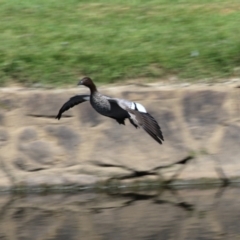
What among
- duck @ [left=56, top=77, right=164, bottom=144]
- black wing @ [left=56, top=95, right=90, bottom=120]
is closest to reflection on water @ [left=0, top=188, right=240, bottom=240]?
duck @ [left=56, top=77, right=164, bottom=144]

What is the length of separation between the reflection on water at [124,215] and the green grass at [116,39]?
1140 millimetres

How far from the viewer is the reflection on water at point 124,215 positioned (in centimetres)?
597

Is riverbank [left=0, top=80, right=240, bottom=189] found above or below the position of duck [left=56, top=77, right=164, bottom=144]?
below

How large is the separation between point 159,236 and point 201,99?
5.87 ft

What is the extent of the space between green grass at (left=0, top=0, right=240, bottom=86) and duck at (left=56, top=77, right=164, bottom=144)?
0.85 metres

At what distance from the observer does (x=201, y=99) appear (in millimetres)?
7273

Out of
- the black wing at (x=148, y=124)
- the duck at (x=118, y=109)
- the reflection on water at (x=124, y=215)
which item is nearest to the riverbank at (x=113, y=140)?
the reflection on water at (x=124, y=215)

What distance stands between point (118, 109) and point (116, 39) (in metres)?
1.85

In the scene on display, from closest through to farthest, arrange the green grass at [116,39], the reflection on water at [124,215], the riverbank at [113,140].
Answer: the reflection on water at [124,215] → the riverbank at [113,140] → the green grass at [116,39]

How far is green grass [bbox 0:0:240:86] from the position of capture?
24.7 feet

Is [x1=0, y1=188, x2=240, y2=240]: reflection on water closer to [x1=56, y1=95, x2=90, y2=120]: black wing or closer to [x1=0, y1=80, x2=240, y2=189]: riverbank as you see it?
[x1=0, y1=80, x2=240, y2=189]: riverbank

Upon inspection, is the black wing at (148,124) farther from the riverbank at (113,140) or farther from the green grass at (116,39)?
the green grass at (116,39)

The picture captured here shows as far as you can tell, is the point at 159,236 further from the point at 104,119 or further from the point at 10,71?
the point at 10,71

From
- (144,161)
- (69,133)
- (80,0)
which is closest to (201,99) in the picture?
(144,161)
